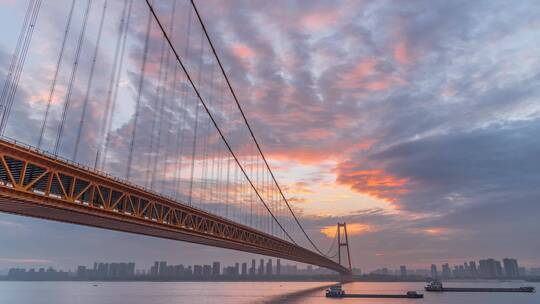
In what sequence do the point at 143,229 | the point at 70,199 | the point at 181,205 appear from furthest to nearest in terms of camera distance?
the point at 181,205 → the point at 143,229 → the point at 70,199

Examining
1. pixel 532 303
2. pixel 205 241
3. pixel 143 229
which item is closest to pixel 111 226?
pixel 143 229

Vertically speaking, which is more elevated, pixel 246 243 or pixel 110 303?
pixel 246 243

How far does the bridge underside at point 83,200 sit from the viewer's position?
20.4m

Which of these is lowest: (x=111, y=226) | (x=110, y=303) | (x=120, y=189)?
(x=110, y=303)

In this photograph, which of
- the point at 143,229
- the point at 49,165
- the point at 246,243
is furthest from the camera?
the point at 246,243

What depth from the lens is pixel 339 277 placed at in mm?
165500

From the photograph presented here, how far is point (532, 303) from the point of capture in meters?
69.2

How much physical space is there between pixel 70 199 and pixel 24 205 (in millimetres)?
2506

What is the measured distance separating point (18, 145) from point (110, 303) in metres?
66.4

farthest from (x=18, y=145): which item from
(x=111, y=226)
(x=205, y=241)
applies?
(x=205, y=241)

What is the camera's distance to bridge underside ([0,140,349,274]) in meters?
20.4

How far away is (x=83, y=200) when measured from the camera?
1037 inches

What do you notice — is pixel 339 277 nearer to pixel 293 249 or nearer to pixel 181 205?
pixel 293 249

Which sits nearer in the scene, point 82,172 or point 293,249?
point 82,172
